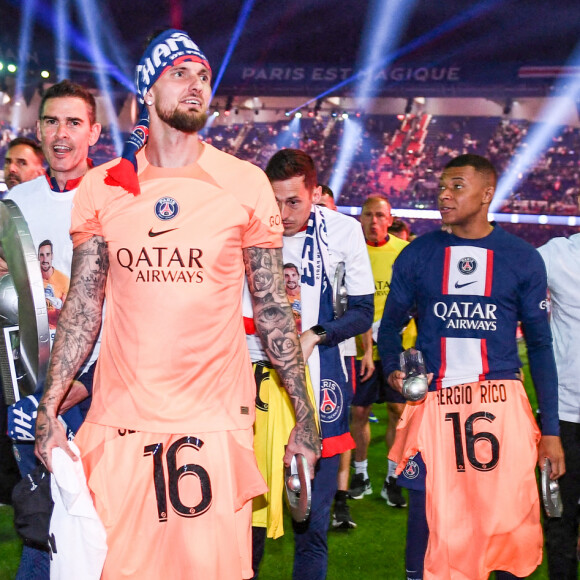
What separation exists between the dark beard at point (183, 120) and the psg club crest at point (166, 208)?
26cm

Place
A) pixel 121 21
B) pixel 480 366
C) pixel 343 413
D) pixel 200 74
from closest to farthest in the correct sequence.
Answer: pixel 200 74 < pixel 480 366 < pixel 343 413 < pixel 121 21

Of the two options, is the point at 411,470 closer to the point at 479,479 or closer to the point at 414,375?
the point at 479,479

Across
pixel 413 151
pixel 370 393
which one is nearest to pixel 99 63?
pixel 413 151

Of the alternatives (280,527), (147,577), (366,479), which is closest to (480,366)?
(280,527)

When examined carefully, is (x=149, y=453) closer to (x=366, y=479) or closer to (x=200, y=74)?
(x=200, y=74)

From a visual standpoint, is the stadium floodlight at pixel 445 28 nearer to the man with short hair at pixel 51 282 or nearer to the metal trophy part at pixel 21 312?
the man with short hair at pixel 51 282

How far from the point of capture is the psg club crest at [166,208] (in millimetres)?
2693

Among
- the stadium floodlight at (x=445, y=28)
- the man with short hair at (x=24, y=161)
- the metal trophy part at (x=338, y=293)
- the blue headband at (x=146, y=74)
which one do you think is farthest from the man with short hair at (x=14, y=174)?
the stadium floodlight at (x=445, y=28)

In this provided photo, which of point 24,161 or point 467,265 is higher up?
point 24,161

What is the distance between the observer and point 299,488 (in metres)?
2.75

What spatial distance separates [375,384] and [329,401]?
3.12 m

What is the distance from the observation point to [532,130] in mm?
33750

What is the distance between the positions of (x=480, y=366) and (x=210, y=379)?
1471 mm

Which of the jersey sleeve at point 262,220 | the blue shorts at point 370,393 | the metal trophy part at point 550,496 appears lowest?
the metal trophy part at point 550,496
